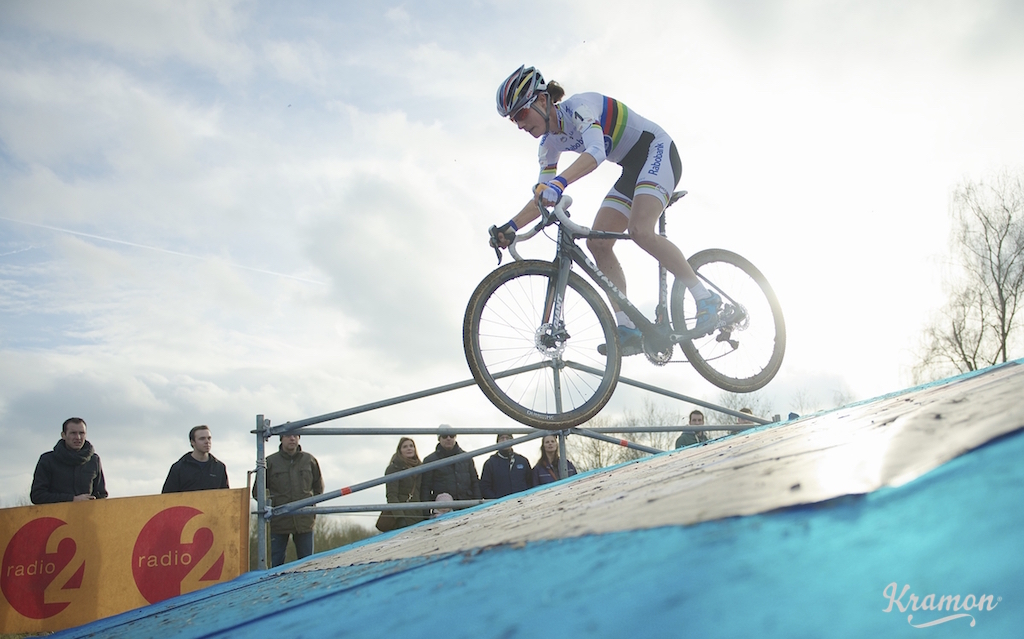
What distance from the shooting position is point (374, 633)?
1.07 m

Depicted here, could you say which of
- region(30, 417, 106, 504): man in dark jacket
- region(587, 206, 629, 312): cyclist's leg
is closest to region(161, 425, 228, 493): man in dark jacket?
region(30, 417, 106, 504): man in dark jacket

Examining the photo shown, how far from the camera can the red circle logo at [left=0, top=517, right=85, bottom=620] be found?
518cm

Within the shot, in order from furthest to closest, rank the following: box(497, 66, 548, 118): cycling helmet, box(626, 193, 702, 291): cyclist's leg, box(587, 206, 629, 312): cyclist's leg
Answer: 1. box(587, 206, 629, 312): cyclist's leg
2. box(626, 193, 702, 291): cyclist's leg
3. box(497, 66, 548, 118): cycling helmet

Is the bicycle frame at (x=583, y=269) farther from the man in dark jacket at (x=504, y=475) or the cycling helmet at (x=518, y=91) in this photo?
the man in dark jacket at (x=504, y=475)

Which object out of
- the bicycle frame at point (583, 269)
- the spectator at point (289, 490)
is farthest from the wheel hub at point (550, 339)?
the spectator at point (289, 490)

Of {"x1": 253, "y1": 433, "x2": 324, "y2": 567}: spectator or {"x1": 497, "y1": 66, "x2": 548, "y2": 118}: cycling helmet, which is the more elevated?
{"x1": 497, "y1": 66, "x2": 548, "y2": 118}: cycling helmet

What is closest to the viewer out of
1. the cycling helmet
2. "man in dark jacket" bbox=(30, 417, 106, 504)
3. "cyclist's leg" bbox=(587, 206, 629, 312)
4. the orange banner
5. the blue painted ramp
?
the blue painted ramp

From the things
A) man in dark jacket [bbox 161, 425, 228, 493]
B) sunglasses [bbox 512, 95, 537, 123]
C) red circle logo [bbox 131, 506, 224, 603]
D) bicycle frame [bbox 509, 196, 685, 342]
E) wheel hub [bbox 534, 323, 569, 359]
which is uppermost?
sunglasses [bbox 512, 95, 537, 123]

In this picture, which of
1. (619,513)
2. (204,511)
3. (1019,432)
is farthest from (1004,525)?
(204,511)

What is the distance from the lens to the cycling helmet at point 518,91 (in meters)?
3.91

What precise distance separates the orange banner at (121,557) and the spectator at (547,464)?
94.2 inches

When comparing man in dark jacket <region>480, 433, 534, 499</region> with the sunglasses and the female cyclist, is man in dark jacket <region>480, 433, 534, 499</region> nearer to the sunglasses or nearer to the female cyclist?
the female cyclist

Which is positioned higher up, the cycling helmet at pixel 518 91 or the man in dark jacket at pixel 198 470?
the cycling helmet at pixel 518 91

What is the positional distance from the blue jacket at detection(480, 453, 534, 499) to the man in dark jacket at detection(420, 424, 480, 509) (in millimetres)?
147
